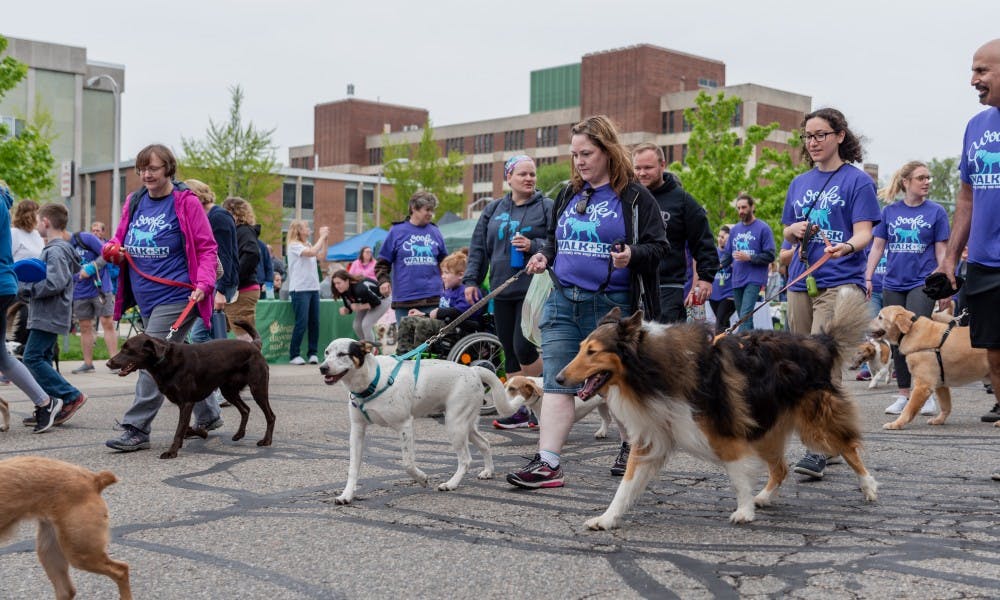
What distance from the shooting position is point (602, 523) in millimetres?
4664

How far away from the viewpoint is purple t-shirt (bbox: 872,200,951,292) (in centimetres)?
922

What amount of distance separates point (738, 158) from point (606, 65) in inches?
1844

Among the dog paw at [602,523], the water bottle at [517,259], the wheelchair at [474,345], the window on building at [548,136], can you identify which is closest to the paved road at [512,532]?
the dog paw at [602,523]

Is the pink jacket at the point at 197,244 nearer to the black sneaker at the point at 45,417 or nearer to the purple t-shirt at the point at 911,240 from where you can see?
the black sneaker at the point at 45,417

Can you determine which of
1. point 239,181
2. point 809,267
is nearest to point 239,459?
point 809,267

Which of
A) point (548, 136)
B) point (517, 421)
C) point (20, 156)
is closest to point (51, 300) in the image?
point (517, 421)

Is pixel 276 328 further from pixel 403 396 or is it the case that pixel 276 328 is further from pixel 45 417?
pixel 403 396

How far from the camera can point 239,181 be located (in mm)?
46938

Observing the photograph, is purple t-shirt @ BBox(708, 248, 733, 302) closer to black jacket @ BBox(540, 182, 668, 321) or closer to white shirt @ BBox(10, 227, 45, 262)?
black jacket @ BBox(540, 182, 668, 321)

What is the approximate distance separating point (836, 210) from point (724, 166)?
4154cm

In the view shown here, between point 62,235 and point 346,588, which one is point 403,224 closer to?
point 62,235

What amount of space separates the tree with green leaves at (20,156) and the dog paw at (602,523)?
2709 cm

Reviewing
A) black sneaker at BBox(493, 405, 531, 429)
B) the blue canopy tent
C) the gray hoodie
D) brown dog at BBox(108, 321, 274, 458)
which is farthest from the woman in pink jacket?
the blue canopy tent

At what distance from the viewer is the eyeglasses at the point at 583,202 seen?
18.8ft
